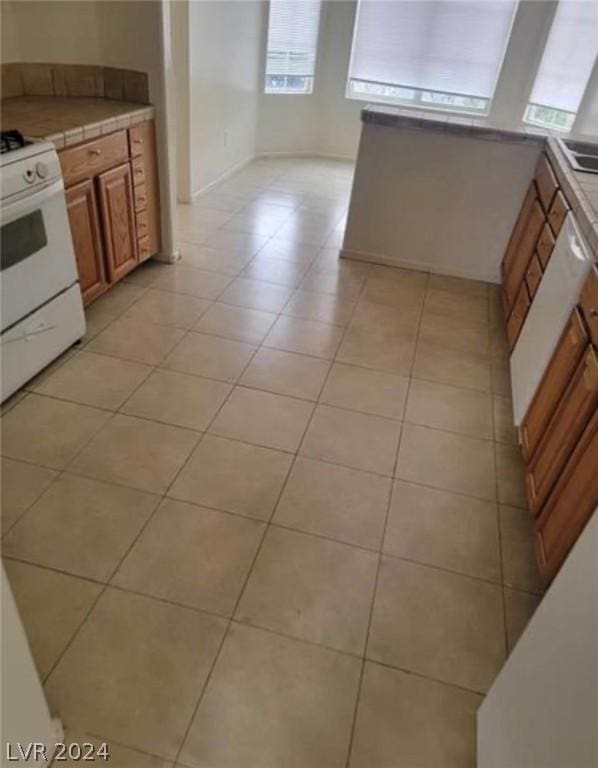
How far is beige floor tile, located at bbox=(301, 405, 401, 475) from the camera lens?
2066 mm

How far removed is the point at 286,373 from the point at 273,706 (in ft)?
4.75

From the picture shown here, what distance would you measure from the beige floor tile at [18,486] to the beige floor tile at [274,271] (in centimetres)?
184

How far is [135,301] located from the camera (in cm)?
296

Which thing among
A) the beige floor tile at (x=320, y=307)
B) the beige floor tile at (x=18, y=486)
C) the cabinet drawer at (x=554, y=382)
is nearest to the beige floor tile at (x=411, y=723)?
the cabinet drawer at (x=554, y=382)

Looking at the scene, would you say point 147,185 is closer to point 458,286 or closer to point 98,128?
point 98,128

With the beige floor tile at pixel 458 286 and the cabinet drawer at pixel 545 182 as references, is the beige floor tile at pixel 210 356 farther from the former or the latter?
the cabinet drawer at pixel 545 182

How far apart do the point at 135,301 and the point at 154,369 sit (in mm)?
691

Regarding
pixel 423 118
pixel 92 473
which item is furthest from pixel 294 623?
pixel 423 118

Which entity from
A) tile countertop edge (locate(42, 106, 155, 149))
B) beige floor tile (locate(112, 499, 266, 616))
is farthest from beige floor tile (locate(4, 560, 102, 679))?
tile countertop edge (locate(42, 106, 155, 149))

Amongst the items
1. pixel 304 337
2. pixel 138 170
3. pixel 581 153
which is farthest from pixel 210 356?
pixel 581 153

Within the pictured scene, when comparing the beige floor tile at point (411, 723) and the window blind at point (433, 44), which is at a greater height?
the window blind at point (433, 44)

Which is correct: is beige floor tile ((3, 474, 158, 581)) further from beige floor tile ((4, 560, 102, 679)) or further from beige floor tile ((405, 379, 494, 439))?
beige floor tile ((405, 379, 494, 439))

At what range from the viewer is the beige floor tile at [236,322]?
9.04ft

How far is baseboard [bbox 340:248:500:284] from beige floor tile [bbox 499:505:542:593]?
2.02 meters
